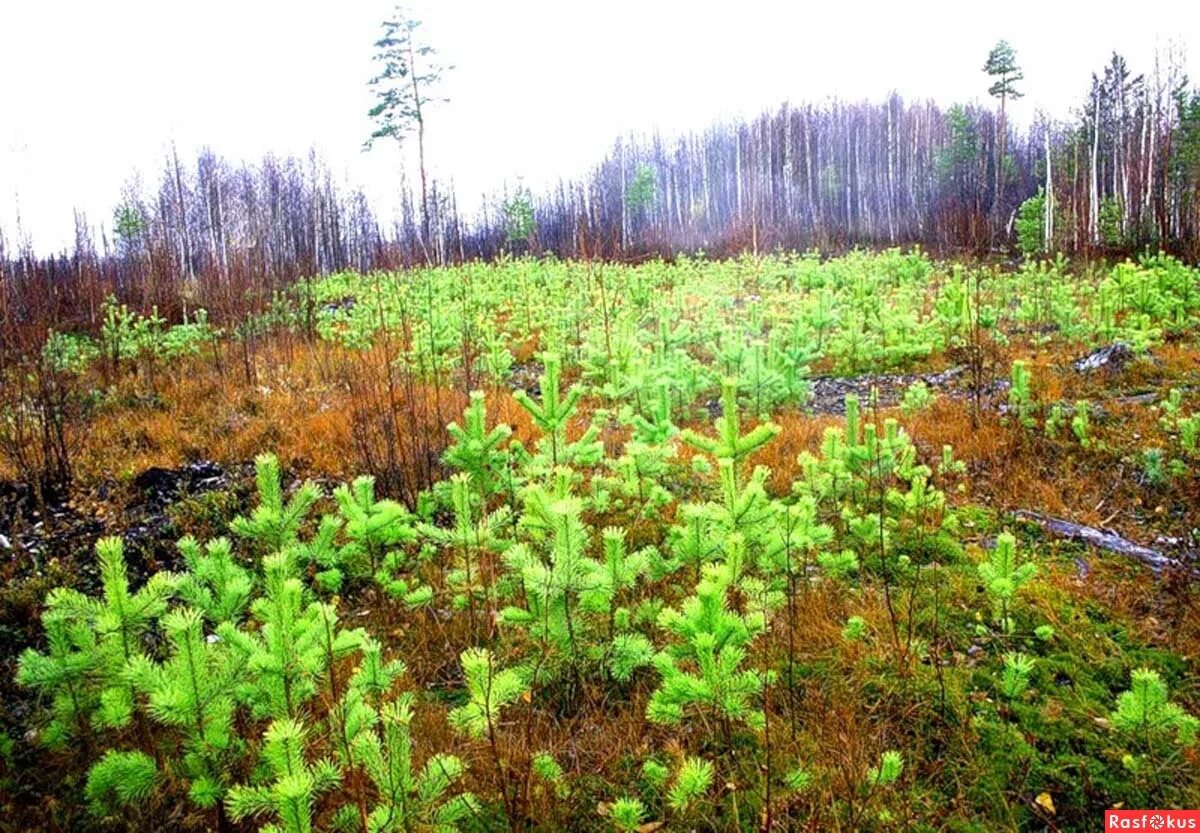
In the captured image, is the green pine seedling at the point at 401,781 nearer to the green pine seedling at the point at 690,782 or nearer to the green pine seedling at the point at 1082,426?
the green pine seedling at the point at 690,782

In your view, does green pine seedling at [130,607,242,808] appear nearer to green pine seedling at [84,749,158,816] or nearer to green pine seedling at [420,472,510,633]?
green pine seedling at [84,749,158,816]

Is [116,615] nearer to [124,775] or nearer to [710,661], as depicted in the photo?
[124,775]

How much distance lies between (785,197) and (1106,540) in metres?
41.0

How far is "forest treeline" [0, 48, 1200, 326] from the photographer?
883 inches

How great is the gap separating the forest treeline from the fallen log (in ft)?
47.6

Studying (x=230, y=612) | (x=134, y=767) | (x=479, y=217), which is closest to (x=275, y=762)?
(x=134, y=767)

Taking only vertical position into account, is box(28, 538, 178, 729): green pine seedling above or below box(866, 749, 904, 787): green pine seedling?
above

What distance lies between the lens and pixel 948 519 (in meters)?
4.18

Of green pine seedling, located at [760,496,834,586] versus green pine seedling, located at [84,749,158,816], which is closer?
green pine seedling, located at [84,749,158,816]

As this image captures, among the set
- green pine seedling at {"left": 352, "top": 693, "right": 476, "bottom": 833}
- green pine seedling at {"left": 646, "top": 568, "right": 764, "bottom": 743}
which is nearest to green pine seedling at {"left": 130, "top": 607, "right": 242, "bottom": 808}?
green pine seedling at {"left": 352, "top": 693, "right": 476, "bottom": 833}

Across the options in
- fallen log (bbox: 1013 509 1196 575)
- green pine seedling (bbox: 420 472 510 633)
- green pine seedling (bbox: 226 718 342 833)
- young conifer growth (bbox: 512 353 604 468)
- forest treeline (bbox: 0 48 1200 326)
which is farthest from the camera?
forest treeline (bbox: 0 48 1200 326)

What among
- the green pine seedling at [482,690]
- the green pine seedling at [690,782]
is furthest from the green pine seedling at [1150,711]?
the green pine seedling at [482,690]

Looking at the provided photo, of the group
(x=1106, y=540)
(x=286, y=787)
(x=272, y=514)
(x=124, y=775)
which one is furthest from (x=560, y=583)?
(x=1106, y=540)

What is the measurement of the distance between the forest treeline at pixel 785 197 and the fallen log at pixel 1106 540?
1452 cm
